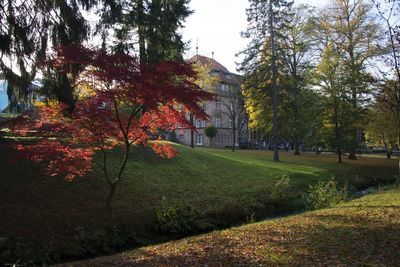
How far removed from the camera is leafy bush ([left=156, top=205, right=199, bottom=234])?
36.6 ft

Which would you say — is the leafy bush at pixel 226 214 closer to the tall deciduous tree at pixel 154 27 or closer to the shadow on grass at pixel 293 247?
the shadow on grass at pixel 293 247

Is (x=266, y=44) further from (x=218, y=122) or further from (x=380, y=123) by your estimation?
(x=218, y=122)

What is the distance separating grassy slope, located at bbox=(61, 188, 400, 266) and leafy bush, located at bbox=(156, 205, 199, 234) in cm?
230

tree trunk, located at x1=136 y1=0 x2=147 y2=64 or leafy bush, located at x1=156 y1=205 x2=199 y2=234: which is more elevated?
tree trunk, located at x1=136 y1=0 x2=147 y2=64

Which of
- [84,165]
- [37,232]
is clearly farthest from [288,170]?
[37,232]

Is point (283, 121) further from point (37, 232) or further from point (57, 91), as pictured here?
point (37, 232)

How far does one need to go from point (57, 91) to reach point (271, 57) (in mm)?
21736

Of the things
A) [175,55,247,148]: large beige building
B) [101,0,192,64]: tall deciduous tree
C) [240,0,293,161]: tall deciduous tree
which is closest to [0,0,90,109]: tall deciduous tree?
[101,0,192,64]: tall deciduous tree

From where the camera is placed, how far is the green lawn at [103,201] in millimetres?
9297

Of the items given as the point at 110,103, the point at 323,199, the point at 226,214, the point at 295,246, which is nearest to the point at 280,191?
the point at 323,199

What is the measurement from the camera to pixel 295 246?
23.4 feet

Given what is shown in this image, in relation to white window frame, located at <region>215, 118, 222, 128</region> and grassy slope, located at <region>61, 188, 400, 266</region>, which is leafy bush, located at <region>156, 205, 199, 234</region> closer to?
grassy slope, located at <region>61, 188, 400, 266</region>

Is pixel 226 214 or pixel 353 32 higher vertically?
pixel 353 32

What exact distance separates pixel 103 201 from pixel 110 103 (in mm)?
3541
